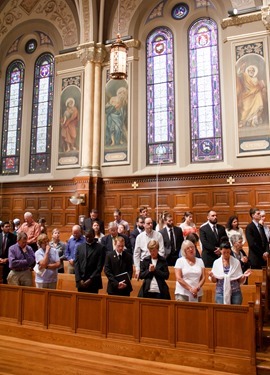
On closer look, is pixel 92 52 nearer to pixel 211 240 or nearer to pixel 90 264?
pixel 211 240

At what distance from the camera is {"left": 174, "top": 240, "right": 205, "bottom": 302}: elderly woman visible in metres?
4.60

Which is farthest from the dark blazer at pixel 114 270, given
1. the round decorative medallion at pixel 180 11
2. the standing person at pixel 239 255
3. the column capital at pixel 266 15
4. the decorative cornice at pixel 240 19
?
the round decorative medallion at pixel 180 11

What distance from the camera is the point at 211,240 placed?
6.00 metres

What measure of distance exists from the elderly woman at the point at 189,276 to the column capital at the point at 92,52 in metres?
8.20

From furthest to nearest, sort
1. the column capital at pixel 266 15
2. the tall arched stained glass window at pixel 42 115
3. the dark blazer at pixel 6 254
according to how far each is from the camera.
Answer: the tall arched stained glass window at pixel 42 115, the column capital at pixel 266 15, the dark blazer at pixel 6 254

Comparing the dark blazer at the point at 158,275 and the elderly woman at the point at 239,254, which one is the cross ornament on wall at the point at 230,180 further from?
the dark blazer at the point at 158,275

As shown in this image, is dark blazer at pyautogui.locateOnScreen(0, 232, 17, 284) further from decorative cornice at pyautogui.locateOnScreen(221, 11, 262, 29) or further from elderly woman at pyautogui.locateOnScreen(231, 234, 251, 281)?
decorative cornice at pyautogui.locateOnScreen(221, 11, 262, 29)

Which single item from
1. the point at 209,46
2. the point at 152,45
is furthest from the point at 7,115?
the point at 209,46

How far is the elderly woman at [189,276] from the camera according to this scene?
4.60 m

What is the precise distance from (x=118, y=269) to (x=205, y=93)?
22.4ft

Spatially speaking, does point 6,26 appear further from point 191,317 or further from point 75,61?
point 191,317

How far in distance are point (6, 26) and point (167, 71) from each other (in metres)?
6.06

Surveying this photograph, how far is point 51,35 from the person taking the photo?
12.6 meters

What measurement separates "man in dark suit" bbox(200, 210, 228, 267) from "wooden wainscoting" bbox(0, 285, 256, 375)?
5.74 feet
